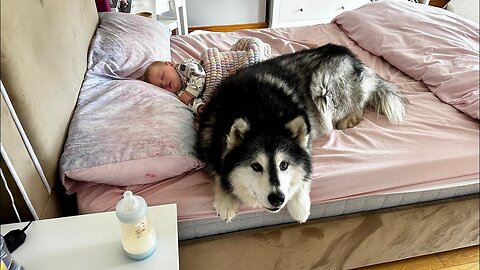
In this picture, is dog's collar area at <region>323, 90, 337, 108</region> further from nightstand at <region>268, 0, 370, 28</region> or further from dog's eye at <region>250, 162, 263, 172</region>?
nightstand at <region>268, 0, 370, 28</region>

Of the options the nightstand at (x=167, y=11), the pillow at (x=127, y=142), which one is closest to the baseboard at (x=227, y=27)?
the nightstand at (x=167, y=11)

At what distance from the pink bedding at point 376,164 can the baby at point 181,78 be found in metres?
0.46

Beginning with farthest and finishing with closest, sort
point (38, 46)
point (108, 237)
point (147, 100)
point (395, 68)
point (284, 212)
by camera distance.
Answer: point (395, 68)
point (147, 100)
point (284, 212)
point (38, 46)
point (108, 237)

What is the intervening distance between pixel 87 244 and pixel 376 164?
2.83 ft

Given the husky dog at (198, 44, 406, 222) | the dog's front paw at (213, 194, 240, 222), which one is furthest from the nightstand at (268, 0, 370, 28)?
the dog's front paw at (213, 194, 240, 222)

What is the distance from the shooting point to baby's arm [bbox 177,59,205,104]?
1495 millimetres

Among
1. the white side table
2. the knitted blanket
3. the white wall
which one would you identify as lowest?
the white wall

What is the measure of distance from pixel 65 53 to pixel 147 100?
1.03ft

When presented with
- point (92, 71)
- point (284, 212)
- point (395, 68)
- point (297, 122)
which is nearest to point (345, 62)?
point (395, 68)

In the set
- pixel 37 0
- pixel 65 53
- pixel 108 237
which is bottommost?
pixel 108 237

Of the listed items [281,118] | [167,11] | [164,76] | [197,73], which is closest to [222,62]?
[197,73]

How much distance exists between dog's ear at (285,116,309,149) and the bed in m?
0.13

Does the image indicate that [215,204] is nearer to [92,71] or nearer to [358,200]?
[358,200]

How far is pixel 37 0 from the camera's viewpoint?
1.08 metres
